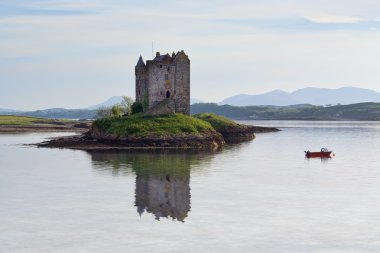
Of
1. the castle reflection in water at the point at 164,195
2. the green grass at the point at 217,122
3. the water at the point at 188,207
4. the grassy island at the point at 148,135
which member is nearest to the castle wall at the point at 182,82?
the grassy island at the point at 148,135

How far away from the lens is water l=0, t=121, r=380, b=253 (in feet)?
110

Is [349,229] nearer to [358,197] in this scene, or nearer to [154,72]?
[358,197]

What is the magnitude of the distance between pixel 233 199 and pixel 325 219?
1022cm

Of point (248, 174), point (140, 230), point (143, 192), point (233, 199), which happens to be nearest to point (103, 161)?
point (248, 174)

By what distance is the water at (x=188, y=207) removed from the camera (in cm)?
3353

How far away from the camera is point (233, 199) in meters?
48.6

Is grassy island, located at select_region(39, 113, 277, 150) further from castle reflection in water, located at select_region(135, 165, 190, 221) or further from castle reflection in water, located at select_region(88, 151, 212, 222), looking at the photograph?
castle reflection in water, located at select_region(135, 165, 190, 221)

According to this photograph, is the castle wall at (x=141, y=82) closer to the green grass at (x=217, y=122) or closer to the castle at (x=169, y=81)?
the castle at (x=169, y=81)

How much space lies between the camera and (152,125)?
118 metres

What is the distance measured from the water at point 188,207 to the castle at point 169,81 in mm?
50264

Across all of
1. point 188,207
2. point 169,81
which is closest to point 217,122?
point 169,81

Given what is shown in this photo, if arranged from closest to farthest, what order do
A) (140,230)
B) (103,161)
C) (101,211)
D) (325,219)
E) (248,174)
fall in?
(140,230), (325,219), (101,211), (248,174), (103,161)

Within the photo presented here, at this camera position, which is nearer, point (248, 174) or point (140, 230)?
point (140, 230)

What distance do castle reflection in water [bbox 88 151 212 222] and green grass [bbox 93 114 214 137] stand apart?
1550 cm
